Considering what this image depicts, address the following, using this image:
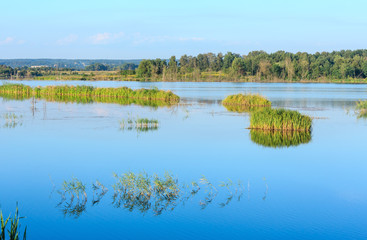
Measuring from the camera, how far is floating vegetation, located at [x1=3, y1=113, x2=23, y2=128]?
863 inches

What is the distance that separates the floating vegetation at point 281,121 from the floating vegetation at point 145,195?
30.5 ft

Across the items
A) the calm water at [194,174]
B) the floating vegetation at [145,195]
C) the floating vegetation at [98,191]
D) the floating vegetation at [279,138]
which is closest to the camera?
the calm water at [194,174]

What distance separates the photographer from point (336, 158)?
15.9m

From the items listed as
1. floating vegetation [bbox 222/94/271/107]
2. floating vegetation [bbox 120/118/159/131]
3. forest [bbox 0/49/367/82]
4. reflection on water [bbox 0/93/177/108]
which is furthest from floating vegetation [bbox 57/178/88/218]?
forest [bbox 0/49/367/82]

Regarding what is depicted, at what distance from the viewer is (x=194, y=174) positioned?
507 inches

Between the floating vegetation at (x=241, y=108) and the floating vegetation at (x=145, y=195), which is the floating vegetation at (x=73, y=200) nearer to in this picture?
the floating vegetation at (x=145, y=195)

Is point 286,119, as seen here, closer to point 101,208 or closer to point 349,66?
A: point 101,208

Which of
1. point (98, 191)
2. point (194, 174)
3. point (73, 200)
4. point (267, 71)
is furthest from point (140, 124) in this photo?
point (267, 71)

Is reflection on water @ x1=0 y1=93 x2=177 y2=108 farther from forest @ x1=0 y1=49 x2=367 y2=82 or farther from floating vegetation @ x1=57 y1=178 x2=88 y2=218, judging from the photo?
forest @ x1=0 y1=49 x2=367 y2=82

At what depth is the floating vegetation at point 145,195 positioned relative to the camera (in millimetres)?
9859

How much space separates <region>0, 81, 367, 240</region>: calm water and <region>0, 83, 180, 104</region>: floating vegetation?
13524 mm

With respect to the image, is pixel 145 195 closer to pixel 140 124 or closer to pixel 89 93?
pixel 140 124

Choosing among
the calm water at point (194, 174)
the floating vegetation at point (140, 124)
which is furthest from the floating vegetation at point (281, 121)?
the floating vegetation at point (140, 124)

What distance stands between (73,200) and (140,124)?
12.0 meters
